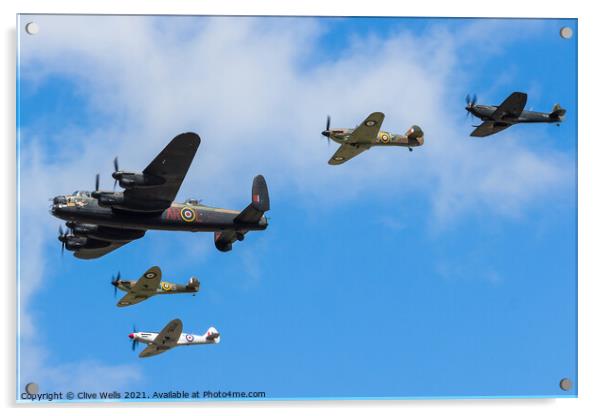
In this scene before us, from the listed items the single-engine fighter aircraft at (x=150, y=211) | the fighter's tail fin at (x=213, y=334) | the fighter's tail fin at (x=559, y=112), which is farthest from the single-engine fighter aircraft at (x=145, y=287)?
the fighter's tail fin at (x=559, y=112)

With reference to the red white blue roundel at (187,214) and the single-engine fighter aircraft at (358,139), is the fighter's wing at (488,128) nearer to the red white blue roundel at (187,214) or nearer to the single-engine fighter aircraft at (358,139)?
the single-engine fighter aircraft at (358,139)

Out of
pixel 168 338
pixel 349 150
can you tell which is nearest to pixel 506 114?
pixel 349 150

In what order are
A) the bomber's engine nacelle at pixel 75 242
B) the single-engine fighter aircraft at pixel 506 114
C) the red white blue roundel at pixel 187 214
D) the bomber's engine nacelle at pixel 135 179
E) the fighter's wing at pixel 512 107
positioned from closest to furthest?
the single-engine fighter aircraft at pixel 506 114 → the fighter's wing at pixel 512 107 → the bomber's engine nacelle at pixel 135 179 → the red white blue roundel at pixel 187 214 → the bomber's engine nacelle at pixel 75 242

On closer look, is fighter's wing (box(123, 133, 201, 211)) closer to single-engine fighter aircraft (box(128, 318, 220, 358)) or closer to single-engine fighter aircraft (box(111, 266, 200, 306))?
single-engine fighter aircraft (box(111, 266, 200, 306))

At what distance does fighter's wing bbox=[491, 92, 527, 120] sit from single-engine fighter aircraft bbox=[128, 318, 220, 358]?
704cm

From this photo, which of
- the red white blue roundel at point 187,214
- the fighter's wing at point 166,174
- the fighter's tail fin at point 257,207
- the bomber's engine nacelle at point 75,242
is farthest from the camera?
the bomber's engine nacelle at point 75,242

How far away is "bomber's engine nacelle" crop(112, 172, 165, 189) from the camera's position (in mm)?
21469

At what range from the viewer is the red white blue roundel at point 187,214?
901 inches

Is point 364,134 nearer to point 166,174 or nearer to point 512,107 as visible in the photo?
point 512,107

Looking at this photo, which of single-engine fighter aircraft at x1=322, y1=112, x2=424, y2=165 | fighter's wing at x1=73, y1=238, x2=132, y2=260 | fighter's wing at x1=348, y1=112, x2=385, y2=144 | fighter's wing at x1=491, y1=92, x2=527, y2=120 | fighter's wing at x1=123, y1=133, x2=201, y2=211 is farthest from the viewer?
single-engine fighter aircraft at x1=322, y1=112, x2=424, y2=165

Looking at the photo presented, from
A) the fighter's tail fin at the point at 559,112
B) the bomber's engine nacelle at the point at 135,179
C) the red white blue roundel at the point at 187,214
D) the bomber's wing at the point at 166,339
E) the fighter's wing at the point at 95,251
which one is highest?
the fighter's tail fin at the point at 559,112

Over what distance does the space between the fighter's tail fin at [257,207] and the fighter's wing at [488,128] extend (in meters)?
4.53

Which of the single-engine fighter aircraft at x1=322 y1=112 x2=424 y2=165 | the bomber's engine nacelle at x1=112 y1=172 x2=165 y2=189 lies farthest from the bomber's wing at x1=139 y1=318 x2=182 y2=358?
the single-engine fighter aircraft at x1=322 y1=112 x2=424 y2=165

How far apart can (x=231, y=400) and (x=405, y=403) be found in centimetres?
292
